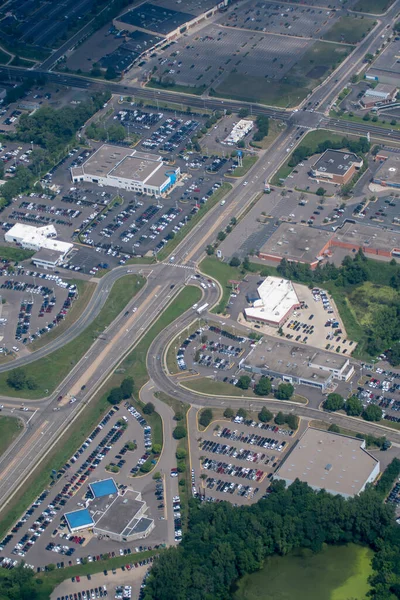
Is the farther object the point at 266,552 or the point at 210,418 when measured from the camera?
the point at 210,418

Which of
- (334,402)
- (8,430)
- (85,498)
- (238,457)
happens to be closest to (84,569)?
(85,498)

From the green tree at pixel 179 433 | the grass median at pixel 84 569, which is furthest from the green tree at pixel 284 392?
the grass median at pixel 84 569

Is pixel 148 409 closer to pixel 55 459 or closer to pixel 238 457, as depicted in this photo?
pixel 55 459

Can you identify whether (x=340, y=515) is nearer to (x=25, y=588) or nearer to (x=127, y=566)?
(x=127, y=566)

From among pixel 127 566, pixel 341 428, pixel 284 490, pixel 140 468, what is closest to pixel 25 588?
pixel 127 566

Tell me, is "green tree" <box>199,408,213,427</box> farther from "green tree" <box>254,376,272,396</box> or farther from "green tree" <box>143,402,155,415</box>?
"green tree" <box>254,376,272,396</box>

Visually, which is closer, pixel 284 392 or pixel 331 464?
pixel 331 464
